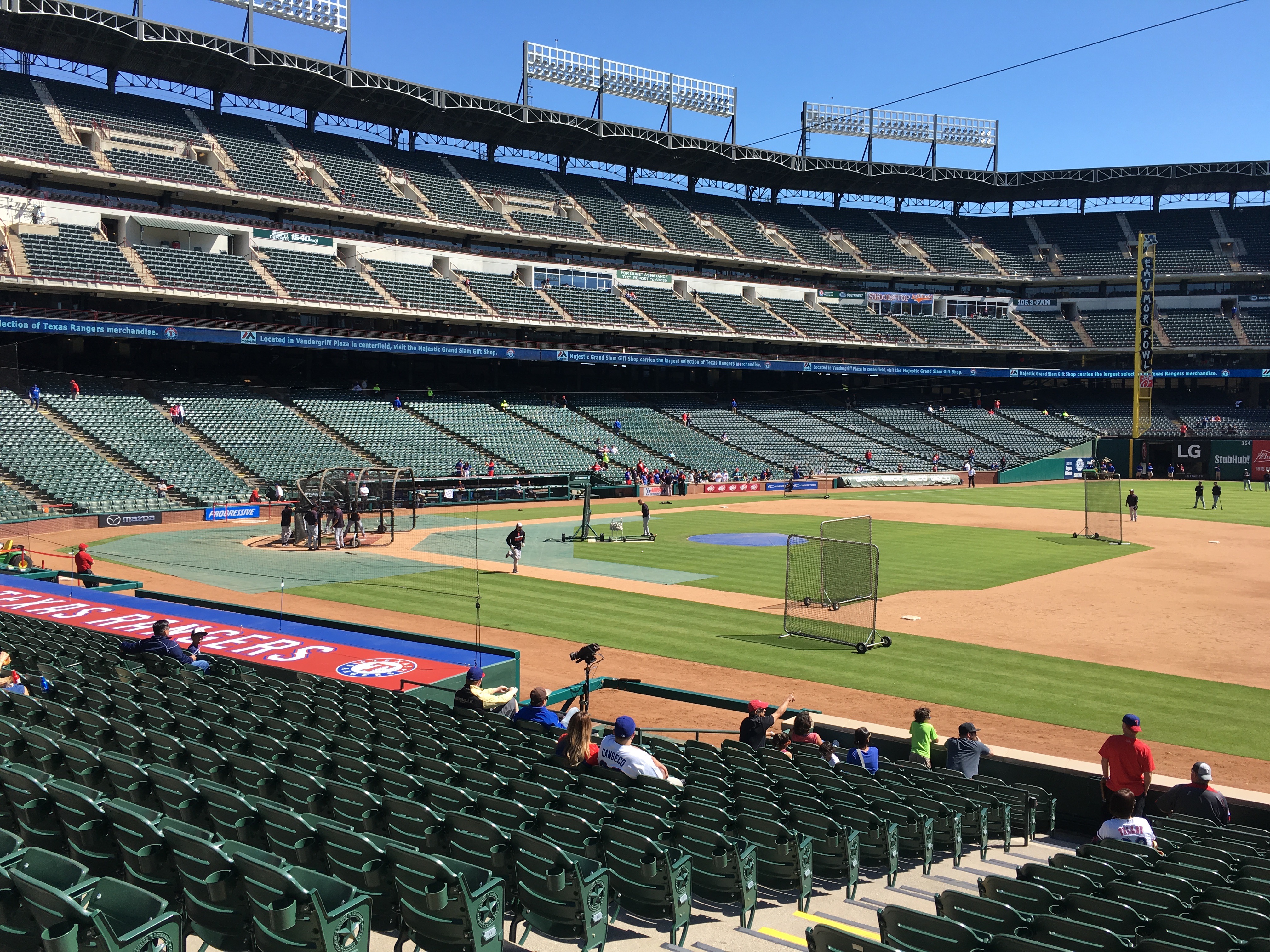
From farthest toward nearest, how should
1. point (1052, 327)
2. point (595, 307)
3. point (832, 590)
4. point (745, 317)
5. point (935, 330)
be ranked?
1. point (1052, 327)
2. point (935, 330)
3. point (745, 317)
4. point (595, 307)
5. point (832, 590)

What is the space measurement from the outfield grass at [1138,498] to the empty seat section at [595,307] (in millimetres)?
20416

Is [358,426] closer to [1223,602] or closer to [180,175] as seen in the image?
[180,175]

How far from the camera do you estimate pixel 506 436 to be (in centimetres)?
5950

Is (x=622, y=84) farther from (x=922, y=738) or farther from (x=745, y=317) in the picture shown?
(x=922, y=738)

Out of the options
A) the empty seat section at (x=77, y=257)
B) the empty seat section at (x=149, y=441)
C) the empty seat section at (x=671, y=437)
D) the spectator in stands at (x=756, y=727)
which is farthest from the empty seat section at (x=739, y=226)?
the spectator in stands at (x=756, y=727)

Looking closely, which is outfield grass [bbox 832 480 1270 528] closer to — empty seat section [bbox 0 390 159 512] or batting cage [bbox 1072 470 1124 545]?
batting cage [bbox 1072 470 1124 545]

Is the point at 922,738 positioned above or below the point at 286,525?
below

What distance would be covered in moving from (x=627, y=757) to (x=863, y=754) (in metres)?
3.83

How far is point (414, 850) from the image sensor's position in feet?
19.7

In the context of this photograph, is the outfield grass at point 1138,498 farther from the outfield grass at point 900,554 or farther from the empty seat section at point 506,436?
the empty seat section at point 506,436

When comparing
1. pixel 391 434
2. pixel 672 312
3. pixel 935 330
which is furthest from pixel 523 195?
pixel 935 330

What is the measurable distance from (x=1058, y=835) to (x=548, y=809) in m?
7.60

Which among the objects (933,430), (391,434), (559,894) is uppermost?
(933,430)

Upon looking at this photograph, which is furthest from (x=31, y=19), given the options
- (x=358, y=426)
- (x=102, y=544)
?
(x=102, y=544)
